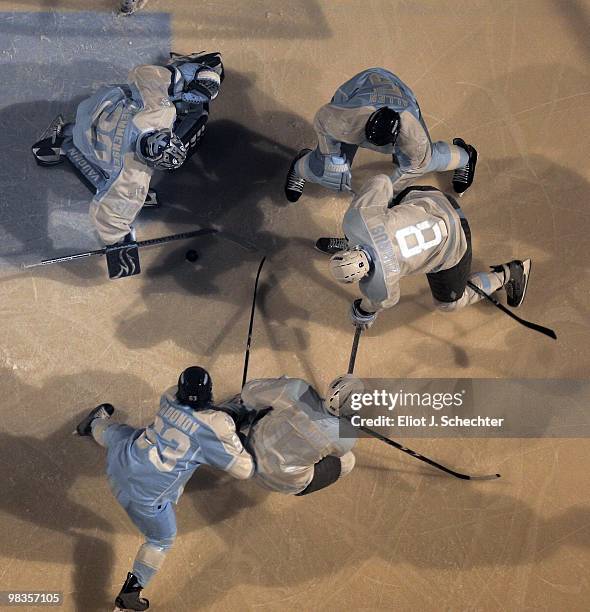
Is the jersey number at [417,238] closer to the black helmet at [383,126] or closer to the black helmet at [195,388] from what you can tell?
the black helmet at [383,126]

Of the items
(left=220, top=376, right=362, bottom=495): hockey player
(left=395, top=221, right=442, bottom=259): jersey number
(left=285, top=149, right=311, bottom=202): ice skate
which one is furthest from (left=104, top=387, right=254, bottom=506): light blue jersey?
(left=285, top=149, right=311, bottom=202): ice skate

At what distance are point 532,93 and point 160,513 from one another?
383 centimetres

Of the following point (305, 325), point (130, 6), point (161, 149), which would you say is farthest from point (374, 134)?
point (130, 6)

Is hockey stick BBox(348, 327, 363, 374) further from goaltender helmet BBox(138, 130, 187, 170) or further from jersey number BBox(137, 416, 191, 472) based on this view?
goaltender helmet BBox(138, 130, 187, 170)

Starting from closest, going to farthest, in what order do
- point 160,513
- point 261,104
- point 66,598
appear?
1. point 160,513
2. point 66,598
3. point 261,104

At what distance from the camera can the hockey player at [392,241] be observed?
4.02m

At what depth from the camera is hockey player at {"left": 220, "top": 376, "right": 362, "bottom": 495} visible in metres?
4.04

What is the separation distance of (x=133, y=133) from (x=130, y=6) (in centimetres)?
145

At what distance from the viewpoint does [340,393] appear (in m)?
3.90

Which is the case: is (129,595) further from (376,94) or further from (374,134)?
(376,94)

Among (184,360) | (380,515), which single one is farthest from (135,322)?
(380,515)

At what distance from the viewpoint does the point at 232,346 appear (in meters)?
5.08

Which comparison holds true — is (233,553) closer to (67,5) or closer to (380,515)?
(380,515)

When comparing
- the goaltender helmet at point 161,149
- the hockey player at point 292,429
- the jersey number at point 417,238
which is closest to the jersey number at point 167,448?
the hockey player at point 292,429
